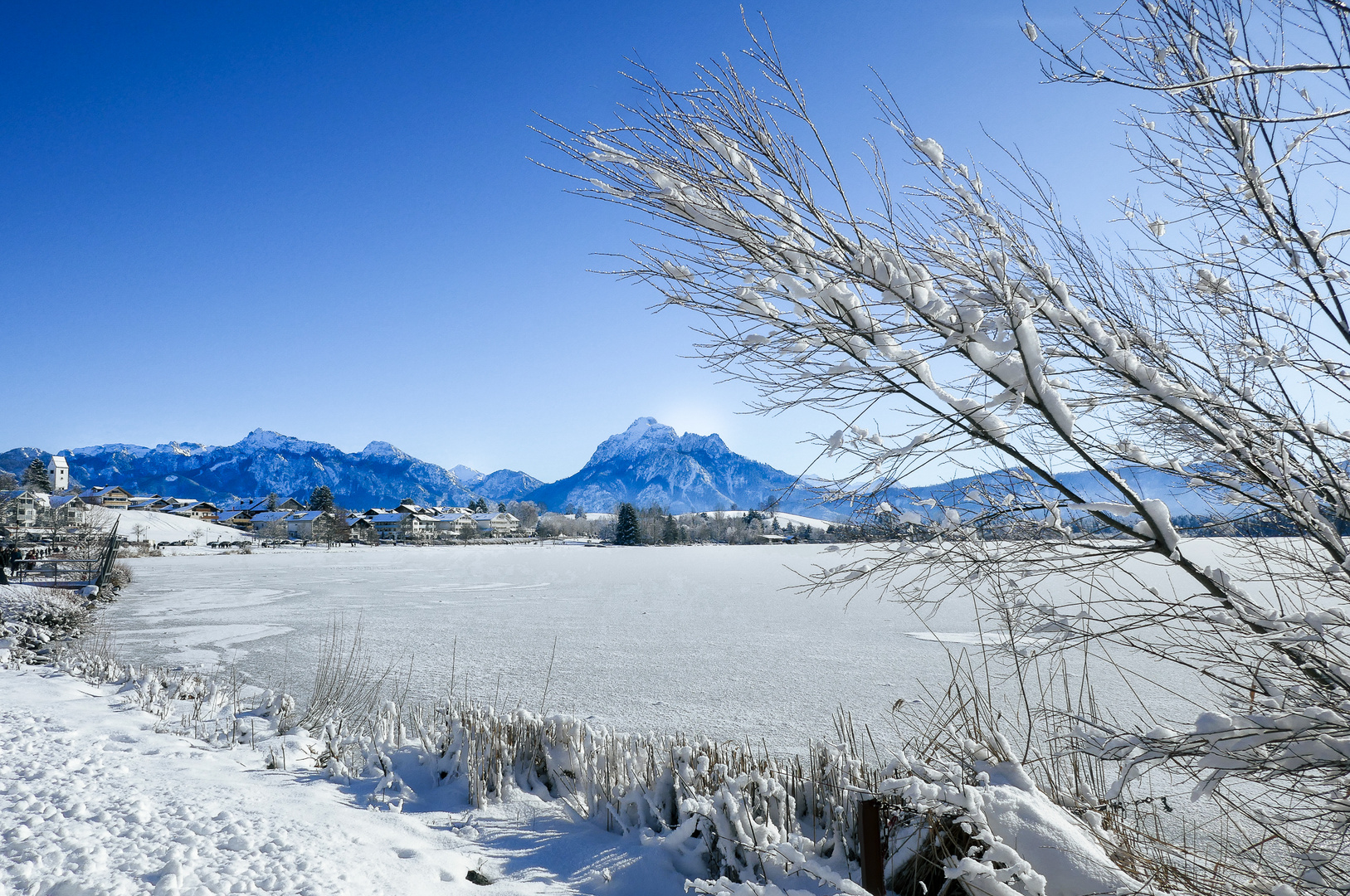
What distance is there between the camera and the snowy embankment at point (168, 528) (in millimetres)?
64050

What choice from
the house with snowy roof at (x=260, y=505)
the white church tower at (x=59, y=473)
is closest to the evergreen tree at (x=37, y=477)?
the house with snowy roof at (x=260, y=505)

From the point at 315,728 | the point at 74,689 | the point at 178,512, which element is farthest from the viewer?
the point at 178,512

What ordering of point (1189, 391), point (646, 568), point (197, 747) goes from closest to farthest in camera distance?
point (1189, 391), point (197, 747), point (646, 568)

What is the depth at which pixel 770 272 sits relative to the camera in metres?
1.89

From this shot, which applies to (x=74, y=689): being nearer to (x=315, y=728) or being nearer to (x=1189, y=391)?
(x=315, y=728)

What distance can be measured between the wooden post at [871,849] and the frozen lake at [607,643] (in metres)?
1.57

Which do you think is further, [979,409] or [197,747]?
[197,747]

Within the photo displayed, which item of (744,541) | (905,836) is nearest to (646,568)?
(905,836)

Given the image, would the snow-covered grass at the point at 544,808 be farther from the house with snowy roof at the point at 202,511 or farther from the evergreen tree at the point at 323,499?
the house with snowy roof at the point at 202,511

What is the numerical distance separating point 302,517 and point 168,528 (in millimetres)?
16823

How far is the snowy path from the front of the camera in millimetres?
2664

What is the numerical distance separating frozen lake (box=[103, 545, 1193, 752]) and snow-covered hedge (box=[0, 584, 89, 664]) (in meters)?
0.74

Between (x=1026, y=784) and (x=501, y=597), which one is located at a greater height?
(x=1026, y=784)

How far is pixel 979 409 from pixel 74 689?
8907 millimetres
